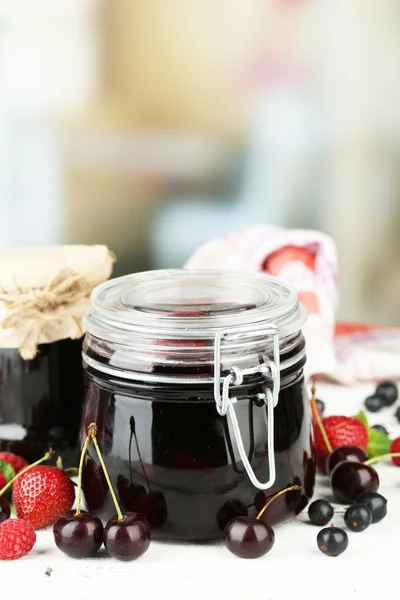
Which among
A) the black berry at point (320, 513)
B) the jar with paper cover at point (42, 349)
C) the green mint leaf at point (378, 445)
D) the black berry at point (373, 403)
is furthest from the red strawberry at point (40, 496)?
A: the black berry at point (373, 403)

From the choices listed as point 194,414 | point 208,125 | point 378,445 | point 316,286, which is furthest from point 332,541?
point 208,125

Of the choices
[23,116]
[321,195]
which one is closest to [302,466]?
[321,195]

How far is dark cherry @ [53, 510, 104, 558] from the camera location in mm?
788

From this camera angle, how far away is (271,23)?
301 centimetres

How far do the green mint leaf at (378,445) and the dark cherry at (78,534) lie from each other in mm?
391

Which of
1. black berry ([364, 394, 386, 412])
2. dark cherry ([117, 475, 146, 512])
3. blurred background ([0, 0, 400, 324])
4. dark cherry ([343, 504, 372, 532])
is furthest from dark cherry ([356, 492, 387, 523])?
blurred background ([0, 0, 400, 324])

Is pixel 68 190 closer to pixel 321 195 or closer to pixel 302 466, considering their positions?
pixel 321 195

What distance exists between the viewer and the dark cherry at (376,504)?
2.89ft

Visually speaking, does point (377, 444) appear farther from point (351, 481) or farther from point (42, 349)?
point (42, 349)

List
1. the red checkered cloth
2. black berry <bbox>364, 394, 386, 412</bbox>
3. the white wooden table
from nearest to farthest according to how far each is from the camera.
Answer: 1. the white wooden table
2. black berry <bbox>364, 394, 386, 412</bbox>
3. the red checkered cloth

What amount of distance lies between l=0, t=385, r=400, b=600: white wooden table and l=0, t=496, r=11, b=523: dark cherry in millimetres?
37

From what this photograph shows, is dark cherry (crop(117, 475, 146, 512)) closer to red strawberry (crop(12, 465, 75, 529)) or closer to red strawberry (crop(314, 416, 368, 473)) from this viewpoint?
red strawberry (crop(12, 465, 75, 529))

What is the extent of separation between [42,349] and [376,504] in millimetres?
390

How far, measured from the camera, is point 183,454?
80 cm
